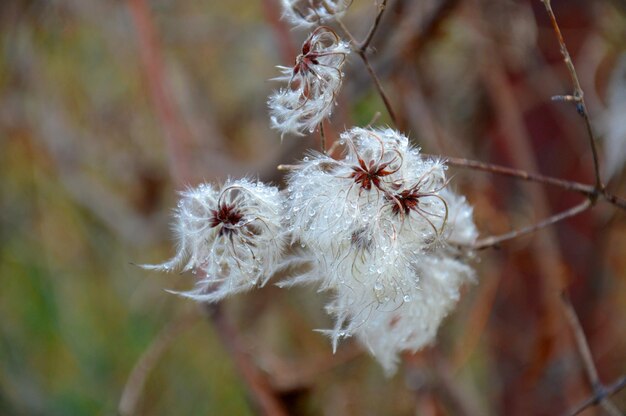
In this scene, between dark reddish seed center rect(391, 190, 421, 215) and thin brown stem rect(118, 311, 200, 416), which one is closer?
dark reddish seed center rect(391, 190, 421, 215)

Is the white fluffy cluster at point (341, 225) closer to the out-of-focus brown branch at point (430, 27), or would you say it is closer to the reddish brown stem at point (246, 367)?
the reddish brown stem at point (246, 367)

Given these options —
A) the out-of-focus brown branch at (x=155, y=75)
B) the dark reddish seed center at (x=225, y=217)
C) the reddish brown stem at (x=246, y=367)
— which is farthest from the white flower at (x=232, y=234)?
the out-of-focus brown branch at (x=155, y=75)

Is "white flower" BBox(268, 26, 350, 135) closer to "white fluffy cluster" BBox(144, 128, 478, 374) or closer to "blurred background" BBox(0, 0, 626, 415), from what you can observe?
"white fluffy cluster" BBox(144, 128, 478, 374)

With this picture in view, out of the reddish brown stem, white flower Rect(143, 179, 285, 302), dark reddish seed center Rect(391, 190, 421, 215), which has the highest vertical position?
the reddish brown stem

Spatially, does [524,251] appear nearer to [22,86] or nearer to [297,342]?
[297,342]

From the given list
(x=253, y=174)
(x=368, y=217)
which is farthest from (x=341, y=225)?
(x=253, y=174)

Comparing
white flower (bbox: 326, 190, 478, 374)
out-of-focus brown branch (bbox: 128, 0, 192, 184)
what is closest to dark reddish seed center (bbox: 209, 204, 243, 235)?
white flower (bbox: 326, 190, 478, 374)
